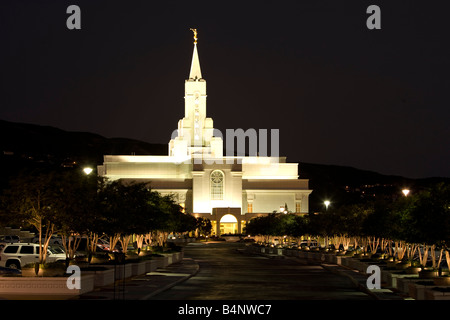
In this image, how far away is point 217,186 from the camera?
15250 cm

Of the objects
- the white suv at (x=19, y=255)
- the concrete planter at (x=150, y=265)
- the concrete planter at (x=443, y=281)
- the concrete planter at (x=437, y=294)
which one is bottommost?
the concrete planter at (x=150, y=265)

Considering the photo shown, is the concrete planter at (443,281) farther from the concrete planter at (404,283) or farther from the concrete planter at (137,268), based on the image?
the concrete planter at (137,268)

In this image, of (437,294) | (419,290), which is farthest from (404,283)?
(437,294)

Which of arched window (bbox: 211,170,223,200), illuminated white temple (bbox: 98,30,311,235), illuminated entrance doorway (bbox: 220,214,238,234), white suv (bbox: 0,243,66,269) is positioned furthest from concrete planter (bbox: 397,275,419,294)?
arched window (bbox: 211,170,223,200)

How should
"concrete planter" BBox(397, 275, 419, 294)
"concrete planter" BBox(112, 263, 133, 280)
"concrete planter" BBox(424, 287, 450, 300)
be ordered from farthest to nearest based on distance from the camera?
1. "concrete planter" BBox(112, 263, 133, 280)
2. "concrete planter" BBox(397, 275, 419, 294)
3. "concrete planter" BBox(424, 287, 450, 300)

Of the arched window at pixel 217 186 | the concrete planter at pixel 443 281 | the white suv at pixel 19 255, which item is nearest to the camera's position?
the concrete planter at pixel 443 281

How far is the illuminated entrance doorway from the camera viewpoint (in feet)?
492

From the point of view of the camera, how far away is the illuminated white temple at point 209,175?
150375 mm

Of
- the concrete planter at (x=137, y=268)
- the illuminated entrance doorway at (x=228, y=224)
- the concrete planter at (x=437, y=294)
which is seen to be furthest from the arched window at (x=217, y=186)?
the concrete planter at (x=437, y=294)

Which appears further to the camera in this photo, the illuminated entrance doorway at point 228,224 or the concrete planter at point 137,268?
the illuminated entrance doorway at point 228,224

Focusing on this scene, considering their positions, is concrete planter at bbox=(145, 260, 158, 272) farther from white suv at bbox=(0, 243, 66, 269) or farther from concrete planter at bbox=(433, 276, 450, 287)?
concrete planter at bbox=(433, 276, 450, 287)
